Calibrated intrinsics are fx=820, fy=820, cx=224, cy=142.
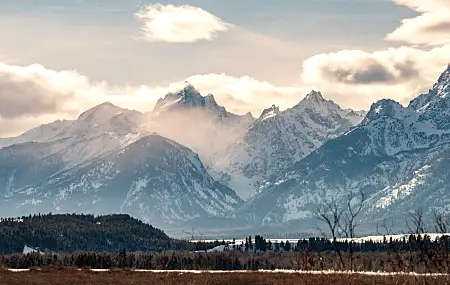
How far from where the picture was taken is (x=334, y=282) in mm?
65750

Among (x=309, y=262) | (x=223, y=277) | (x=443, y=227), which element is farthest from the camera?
(x=223, y=277)

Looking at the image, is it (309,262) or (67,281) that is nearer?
(309,262)

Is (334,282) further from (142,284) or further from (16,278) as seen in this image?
(16,278)

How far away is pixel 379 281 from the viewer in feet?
250

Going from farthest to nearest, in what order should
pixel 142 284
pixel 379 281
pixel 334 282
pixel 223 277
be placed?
pixel 223 277, pixel 142 284, pixel 379 281, pixel 334 282

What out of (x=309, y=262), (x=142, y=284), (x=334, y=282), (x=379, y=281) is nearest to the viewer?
(x=309, y=262)

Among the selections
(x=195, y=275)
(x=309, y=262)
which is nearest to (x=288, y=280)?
(x=195, y=275)

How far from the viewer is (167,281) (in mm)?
84250

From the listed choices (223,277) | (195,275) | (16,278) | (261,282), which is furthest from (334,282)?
(16,278)

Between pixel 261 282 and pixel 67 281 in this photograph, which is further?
pixel 67 281

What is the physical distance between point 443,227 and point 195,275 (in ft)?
160

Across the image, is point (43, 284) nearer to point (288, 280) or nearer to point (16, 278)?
point (16, 278)

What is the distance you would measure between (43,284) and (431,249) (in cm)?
4716

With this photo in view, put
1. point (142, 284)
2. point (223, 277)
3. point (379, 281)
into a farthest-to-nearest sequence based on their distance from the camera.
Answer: point (223, 277) → point (142, 284) → point (379, 281)
